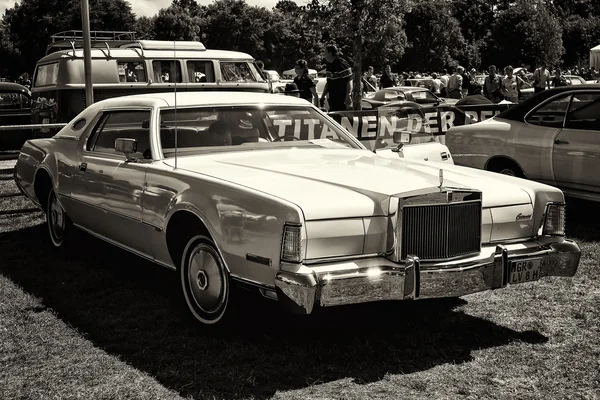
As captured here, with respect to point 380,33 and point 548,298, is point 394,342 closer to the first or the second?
point 548,298

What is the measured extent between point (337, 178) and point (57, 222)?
352cm

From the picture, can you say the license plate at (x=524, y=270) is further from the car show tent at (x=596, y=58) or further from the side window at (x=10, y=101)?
the car show tent at (x=596, y=58)

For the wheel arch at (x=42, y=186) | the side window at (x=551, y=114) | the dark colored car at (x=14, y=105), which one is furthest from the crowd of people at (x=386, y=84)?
the wheel arch at (x=42, y=186)

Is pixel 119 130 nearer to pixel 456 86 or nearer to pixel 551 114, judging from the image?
pixel 551 114

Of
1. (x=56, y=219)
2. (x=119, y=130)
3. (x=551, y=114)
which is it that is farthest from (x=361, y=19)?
(x=119, y=130)

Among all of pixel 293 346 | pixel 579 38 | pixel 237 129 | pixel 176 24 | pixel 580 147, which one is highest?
pixel 176 24

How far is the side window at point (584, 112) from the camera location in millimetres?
8397

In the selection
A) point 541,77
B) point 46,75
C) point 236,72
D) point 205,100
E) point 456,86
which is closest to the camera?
point 205,100

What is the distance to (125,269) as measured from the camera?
267 inches

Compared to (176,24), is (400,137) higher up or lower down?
lower down

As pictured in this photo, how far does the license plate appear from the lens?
4711 millimetres

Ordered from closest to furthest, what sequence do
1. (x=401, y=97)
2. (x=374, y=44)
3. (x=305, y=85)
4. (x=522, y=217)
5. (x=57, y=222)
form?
(x=522, y=217), (x=57, y=222), (x=305, y=85), (x=401, y=97), (x=374, y=44)

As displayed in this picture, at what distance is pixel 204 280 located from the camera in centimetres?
496

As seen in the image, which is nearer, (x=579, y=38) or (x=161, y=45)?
(x=161, y=45)
